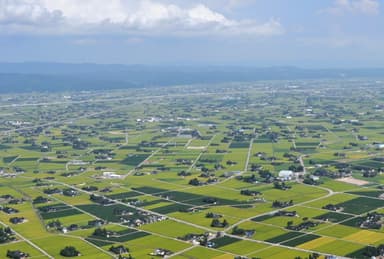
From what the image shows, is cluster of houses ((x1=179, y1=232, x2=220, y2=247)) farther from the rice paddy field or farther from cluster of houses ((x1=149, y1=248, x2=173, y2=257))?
cluster of houses ((x1=149, y1=248, x2=173, y2=257))

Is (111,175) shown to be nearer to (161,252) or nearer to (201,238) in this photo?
(201,238)

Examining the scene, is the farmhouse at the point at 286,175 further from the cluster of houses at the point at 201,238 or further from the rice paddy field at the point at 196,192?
the cluster of houses at the point at 201,238

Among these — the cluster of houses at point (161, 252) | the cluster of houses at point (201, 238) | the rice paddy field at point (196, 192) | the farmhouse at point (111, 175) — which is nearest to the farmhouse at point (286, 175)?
the rice paddy field at point (196, 192)

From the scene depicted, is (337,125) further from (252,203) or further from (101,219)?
(101,219)

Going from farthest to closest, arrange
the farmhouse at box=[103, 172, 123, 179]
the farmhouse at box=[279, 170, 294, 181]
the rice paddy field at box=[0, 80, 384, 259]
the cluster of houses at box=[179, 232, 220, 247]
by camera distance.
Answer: the farmhouse at box=[103, 172, 123, 179] → the farmhouse at box=[279, 170, 294, 181] → the rice paddy field at box=[0, 80, 384, 259] → the cluster of houses at box=[179, 232, 220, 247]

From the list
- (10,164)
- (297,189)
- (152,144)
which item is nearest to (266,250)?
(297,189)

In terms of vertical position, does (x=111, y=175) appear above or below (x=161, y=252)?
above

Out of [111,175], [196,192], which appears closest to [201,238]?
[196,192]

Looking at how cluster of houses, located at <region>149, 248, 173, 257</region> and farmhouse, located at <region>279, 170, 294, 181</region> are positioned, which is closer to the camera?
cluster of houses, located at <region>149, 248, 173, 257</region>

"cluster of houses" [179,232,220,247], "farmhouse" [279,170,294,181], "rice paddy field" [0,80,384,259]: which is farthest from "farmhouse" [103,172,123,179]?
"cluster of houses" [179,232,220,247]
